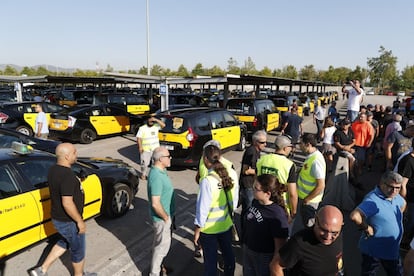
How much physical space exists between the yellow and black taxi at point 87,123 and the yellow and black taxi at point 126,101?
2.69 meters

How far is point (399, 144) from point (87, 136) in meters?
10.0

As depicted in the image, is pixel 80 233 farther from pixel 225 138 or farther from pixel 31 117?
pixel 31 117

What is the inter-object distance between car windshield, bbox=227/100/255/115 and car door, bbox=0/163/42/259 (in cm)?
871

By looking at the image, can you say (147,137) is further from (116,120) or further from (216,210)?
(116,120)

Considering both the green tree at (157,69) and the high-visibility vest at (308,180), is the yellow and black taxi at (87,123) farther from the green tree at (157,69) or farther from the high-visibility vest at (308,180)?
the green tree at (157,69)

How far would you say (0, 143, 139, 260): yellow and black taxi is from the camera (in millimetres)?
3359

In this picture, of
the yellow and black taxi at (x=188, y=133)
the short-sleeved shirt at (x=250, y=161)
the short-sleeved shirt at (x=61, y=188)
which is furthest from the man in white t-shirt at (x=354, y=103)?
the short-sleeved shirt at (x=61, y=188)

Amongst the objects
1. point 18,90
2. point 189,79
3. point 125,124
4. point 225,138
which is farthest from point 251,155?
point 18,90

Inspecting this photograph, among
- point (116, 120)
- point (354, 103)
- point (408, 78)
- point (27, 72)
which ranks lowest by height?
point (116, 120)

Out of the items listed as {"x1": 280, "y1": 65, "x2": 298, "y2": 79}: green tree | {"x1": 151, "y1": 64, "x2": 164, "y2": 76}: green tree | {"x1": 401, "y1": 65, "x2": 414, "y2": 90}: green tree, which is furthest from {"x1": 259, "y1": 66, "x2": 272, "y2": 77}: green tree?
{"x1": 401, "y1": 65, "x2": 414, "y2": 90}: green tree

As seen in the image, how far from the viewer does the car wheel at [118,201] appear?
4777 millimetres

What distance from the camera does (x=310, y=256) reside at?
2.06m

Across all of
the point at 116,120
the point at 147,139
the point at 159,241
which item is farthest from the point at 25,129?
the point at 159,241

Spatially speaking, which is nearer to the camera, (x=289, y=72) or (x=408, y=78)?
(x=289, y=72)
